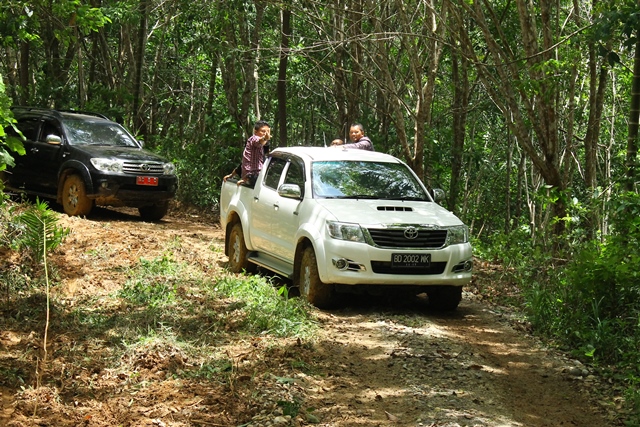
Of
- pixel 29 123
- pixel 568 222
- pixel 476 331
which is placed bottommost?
pixel 476 331

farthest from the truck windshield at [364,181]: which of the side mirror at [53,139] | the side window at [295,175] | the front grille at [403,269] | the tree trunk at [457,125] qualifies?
the tree trunk at [457,125]

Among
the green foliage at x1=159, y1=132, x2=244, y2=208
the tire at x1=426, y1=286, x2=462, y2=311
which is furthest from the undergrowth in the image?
the green foliage at x1=159, y1=132, x2=244, y2=208

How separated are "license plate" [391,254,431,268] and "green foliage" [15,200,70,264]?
3.75 m

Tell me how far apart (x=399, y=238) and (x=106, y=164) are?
738 centimetres

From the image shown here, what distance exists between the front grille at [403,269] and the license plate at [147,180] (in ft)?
23.5

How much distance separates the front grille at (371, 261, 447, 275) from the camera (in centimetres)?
899

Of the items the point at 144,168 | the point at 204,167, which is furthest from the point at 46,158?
the point at 204,167

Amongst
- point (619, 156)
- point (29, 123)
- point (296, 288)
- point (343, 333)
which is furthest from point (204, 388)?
point (619, 156)

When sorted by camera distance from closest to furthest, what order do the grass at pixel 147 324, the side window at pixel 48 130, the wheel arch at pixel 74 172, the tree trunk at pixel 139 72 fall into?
the grass at pixel 147 324 → the wheel arch at pixel 74 172 → the side window at pixel 48 130 → the tree trunk at pixel 139 72

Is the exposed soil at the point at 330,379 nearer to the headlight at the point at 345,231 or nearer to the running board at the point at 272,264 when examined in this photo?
the headlight at the point at 345,231

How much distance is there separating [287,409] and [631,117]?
6020 mm

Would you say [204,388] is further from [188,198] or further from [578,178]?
[578,178]

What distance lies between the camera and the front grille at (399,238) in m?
9.04

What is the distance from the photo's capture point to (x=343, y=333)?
27.7ft
